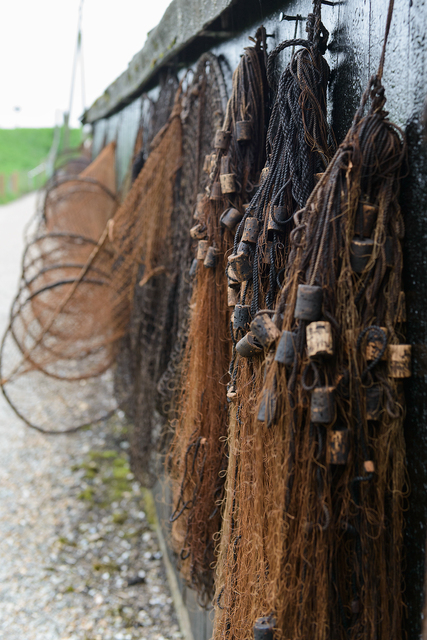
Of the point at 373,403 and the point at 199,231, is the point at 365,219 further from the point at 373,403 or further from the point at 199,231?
the point at 199,231

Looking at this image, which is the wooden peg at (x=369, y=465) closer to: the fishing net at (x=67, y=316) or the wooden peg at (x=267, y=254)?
the wooden peg at (x=267, y=254)

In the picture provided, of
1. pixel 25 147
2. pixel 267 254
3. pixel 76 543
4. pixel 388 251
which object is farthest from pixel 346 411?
pixel 25 147

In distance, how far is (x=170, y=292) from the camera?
280 cm

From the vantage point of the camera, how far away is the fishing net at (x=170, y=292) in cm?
253

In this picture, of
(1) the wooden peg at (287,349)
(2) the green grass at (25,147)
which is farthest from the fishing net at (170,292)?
(2) the green grass at (25,147)

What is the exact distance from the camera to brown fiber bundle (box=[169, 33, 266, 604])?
184cm

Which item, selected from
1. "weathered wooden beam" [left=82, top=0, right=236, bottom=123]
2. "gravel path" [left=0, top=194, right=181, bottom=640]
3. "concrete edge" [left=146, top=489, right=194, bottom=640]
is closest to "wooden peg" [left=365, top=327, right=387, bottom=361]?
"weathered wooden beam" [left=82, top=0, right=236, bottom=123]

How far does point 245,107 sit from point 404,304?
0.96 meters

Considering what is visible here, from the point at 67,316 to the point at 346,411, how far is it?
11.2 ft

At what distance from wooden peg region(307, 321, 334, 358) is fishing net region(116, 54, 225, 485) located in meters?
1.33

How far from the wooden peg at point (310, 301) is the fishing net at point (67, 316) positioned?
2.75 metres

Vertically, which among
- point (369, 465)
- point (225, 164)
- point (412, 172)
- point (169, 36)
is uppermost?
point (169, 36)

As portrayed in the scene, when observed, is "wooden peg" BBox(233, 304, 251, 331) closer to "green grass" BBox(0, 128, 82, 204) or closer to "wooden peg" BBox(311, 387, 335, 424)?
"wooden peg" BBox(311, 387, 335, 424)

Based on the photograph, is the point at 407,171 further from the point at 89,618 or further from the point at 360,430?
the point at 89,618
